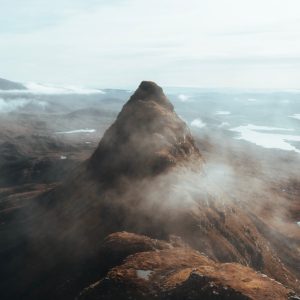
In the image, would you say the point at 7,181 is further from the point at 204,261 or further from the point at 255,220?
the point at 204,261

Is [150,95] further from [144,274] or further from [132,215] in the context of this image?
[144,274]

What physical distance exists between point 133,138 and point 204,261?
32.5 m

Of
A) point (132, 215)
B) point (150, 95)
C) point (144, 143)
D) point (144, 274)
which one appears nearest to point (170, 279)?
point (144, 274)

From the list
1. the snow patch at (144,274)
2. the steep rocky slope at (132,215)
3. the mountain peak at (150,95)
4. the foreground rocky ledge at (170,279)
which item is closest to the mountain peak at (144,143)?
the mountain peak at (150,95)

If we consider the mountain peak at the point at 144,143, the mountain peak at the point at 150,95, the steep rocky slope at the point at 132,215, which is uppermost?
the mountain peak at the point at 150,95

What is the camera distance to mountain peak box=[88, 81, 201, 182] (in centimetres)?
6619

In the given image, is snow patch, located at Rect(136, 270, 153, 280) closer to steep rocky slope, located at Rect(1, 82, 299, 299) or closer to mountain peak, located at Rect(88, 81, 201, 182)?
steep rocky slope, located at Rect(1, 82, 299, 299)

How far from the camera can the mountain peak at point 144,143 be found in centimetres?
6619

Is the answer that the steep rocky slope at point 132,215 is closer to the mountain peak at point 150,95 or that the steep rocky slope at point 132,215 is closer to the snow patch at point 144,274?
the mountain peak at point 150,95

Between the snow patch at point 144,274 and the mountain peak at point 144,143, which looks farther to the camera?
the mountain peak at point 144,143

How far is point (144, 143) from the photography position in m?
69.3

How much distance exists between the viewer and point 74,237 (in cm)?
6047

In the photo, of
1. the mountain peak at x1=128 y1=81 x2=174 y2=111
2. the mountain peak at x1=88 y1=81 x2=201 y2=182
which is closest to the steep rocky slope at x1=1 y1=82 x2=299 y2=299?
the mountain peak at x1=88 y1=81 x2=201 y2=182

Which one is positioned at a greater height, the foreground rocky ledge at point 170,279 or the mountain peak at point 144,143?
the mountain peak at point 144,143
